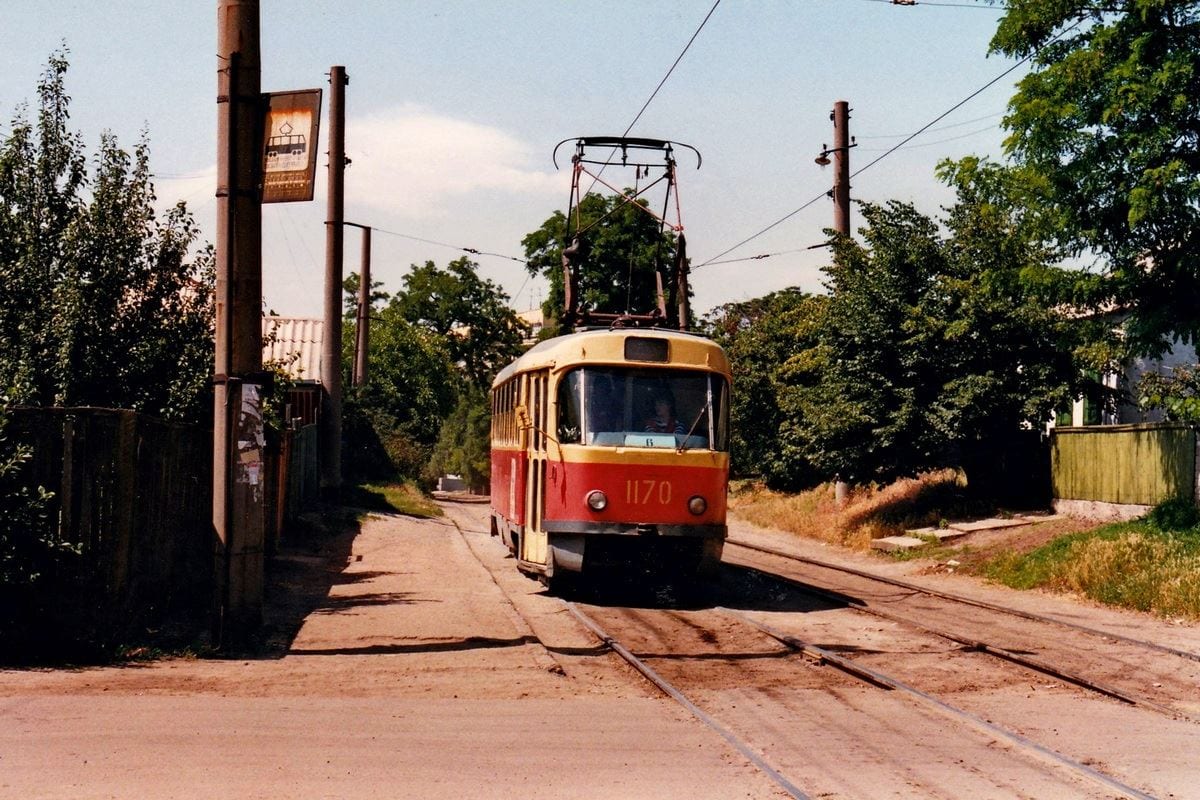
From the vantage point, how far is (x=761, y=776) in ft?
22.9

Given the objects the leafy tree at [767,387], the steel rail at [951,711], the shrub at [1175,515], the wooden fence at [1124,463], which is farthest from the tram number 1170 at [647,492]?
the leafy tree at [767,387]

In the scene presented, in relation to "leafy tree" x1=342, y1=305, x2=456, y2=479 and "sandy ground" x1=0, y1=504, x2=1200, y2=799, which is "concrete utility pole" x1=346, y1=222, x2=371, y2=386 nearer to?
"leafy tree" x1=342, y1=305, x2=456, y2=479

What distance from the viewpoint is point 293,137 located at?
11.6 m

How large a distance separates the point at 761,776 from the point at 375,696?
3213 mm

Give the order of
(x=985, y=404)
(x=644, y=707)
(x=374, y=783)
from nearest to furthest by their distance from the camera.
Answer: (x=374, y=783) < (x=644, y=707) < (x=985, y=404)

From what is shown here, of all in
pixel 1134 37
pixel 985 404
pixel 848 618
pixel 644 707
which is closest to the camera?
pixel 644 707

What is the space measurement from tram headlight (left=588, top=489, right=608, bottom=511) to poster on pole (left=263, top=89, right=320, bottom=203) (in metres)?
4.85

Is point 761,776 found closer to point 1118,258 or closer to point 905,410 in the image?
point 1118,258

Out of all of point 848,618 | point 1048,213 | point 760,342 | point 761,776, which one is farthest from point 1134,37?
point 760,342

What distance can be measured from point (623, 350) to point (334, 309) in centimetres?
1529

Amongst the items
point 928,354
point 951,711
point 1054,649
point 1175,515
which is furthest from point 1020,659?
point 928,354

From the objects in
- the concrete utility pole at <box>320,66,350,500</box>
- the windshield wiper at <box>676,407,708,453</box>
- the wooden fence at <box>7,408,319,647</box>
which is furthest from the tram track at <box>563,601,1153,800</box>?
the concrete utility pole at <box>320,66,350,500</box>

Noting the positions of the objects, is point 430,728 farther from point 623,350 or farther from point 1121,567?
point 1121,567

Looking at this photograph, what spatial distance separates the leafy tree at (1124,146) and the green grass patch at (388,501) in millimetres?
18507
